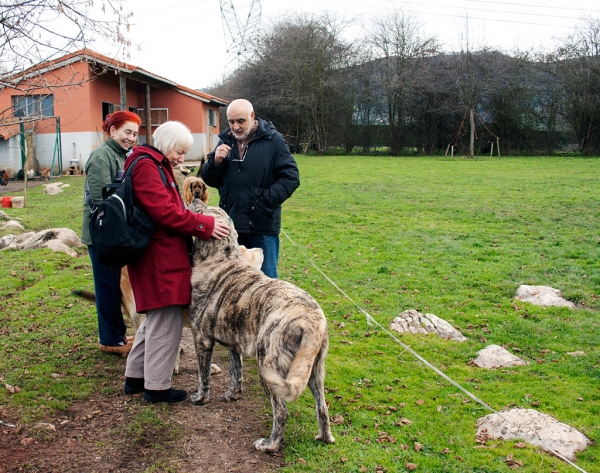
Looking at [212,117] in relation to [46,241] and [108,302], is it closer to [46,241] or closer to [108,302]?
[46,241]

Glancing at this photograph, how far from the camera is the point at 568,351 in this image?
218 inches

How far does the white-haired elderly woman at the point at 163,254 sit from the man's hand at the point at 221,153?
932mm

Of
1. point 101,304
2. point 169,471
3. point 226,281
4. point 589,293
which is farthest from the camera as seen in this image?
point 589,293

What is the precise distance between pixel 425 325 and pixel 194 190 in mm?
3028

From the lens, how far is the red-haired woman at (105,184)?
478 centimetres

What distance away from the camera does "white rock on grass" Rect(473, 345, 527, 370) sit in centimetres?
528

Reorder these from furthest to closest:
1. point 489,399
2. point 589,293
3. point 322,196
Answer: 1. point 322,196
2. point 589,293
3. point 489,399

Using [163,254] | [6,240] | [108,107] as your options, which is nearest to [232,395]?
[163,254]

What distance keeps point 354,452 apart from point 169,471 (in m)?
1.23

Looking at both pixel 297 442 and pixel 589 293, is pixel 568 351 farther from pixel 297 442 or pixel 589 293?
pixel 297 442

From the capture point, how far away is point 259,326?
3.71 m

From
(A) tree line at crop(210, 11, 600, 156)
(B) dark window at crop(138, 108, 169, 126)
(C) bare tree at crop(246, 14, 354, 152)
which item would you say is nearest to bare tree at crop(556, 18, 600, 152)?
(A) tree line at crop(210, 11, 600, 156)

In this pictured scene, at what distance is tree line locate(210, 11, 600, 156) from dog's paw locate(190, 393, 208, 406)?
1216 inches

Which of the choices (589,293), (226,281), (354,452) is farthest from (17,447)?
(589,293)
